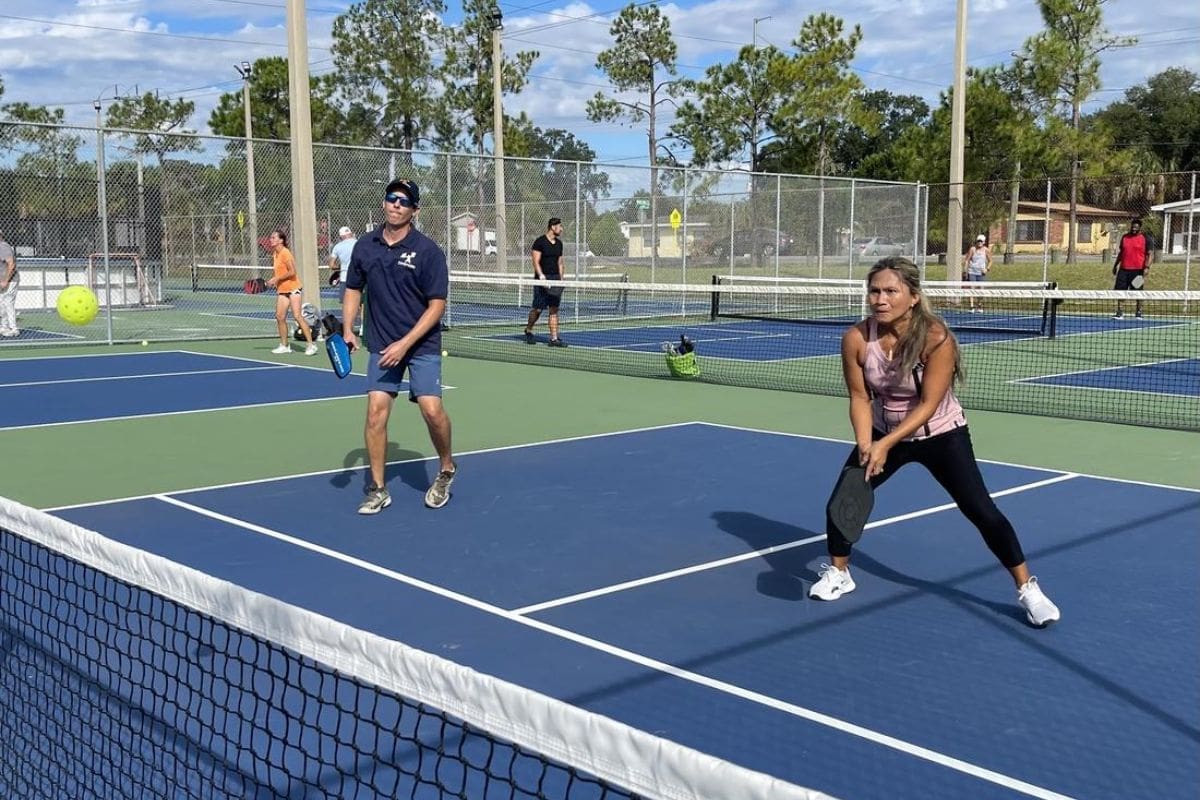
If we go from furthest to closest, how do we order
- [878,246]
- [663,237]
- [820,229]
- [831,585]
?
1. [878,246]
2. [820,229]
3. [663,237]
4. [831,585]

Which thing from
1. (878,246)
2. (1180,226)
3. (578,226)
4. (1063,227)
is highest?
(1063,227)

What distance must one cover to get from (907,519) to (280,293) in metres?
11.9

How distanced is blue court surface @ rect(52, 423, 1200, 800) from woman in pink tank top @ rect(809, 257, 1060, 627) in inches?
15.3

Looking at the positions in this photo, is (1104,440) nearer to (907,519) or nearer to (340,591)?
(907,519)

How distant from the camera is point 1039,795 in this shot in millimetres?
3848

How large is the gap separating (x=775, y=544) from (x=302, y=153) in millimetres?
14691

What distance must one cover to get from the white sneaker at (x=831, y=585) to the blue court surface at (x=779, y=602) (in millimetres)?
89

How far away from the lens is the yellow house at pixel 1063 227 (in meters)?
46.7

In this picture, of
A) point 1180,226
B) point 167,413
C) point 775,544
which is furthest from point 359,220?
point 1180,226

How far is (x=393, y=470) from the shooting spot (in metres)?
9.12

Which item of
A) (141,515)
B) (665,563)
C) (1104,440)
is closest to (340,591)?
(665,563)

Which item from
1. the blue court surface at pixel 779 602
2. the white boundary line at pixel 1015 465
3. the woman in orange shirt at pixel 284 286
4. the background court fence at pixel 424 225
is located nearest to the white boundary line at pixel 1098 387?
the background court fence at pixel 424 225

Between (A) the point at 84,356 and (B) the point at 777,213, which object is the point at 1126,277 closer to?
(B) the point at 777,213

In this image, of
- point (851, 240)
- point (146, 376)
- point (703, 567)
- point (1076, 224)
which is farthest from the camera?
point (1076, 224)
